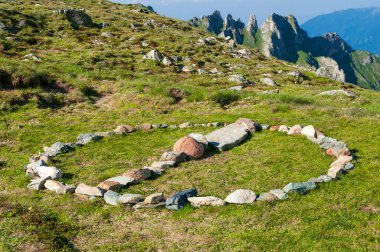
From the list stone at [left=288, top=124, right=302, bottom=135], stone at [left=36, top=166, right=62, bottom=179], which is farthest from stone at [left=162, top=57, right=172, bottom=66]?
stone at [left=36, top=166, right=62, bottom=179]

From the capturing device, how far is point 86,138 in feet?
86.0

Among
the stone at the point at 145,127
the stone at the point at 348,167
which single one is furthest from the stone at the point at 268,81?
the stone at the point at 348,167

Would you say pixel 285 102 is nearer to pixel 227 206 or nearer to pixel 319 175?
pixel 319 175

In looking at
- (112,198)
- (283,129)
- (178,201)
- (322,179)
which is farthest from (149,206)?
(283,129)

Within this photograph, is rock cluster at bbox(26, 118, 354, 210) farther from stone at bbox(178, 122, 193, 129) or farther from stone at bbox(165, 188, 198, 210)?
stone at bbox(178, 122, 193, 129)

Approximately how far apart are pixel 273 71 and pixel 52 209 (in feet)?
178

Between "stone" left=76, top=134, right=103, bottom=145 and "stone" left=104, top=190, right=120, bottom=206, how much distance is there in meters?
9.17

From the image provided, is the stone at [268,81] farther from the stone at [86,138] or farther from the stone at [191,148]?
the stone at [191,148]

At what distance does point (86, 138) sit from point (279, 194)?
14.1m

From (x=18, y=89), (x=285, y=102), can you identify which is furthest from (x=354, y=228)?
(x=18, y=89)

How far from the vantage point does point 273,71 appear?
6606 centimetres

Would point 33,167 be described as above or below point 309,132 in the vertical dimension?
below

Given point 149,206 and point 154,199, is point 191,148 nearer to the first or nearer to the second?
point 154,199

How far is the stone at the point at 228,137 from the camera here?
79.3 ft
